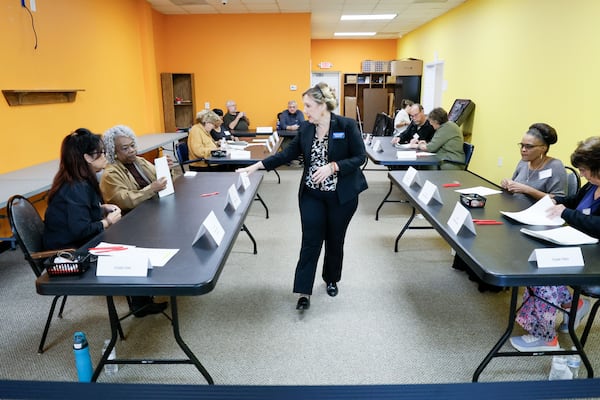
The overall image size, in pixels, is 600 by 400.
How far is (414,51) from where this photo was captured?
35.0 feet

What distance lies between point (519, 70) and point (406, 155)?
221cm

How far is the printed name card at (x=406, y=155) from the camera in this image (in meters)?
4.26

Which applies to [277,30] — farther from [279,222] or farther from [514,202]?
[514,202]

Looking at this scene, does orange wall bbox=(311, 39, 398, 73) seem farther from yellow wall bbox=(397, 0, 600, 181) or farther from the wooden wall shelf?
the wooden wall shelf

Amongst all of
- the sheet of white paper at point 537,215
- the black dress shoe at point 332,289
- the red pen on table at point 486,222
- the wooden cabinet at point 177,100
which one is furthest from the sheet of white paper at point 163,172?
the wooden cabinet at point 177,100

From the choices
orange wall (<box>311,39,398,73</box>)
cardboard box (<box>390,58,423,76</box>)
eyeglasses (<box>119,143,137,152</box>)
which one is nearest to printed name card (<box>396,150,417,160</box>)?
eyeglasses (<box>119,143,137,152</box>)

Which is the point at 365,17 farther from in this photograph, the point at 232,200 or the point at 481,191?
the point at 232,200

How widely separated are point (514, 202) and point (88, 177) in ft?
7.61

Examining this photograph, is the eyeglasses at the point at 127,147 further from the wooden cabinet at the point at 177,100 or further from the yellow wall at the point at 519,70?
the wooden cabinet at the point at 177,100

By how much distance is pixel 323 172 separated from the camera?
226 cm

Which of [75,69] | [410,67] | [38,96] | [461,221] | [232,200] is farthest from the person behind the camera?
[410,67]

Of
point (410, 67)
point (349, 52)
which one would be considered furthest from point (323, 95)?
point (349, 52)

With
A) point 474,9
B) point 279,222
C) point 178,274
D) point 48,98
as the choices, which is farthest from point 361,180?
point 474,9

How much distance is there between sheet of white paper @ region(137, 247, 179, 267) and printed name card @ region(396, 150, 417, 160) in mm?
2986
